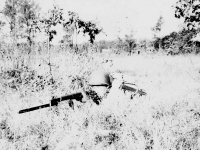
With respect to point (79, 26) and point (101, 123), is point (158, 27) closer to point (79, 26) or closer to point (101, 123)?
point (79, 26)

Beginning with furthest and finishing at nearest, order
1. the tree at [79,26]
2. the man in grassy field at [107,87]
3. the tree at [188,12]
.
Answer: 1. the tree at [79,26]
2. the tree at [188,12]
3. the man in grassy field at [107,87]

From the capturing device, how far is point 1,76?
15.7 feet

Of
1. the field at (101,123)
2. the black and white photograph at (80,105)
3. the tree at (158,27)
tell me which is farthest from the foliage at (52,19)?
the tree at (158,27)

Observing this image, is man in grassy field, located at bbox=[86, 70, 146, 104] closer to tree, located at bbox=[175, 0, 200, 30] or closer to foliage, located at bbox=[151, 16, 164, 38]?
tree, located at bbox=[175, 0, 200, 30]

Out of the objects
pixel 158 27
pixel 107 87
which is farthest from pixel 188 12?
pixel 158 27

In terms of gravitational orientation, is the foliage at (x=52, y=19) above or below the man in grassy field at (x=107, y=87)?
above

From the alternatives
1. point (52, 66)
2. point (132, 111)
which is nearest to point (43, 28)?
point (52, 66)

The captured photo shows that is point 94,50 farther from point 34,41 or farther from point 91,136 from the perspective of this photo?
point 91,136

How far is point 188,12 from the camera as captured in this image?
5.42 meters

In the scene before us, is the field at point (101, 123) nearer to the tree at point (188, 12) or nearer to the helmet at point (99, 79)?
the helmet at point (99, 79)

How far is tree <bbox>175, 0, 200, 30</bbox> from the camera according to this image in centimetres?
532

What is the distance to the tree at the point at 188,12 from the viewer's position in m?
5.32

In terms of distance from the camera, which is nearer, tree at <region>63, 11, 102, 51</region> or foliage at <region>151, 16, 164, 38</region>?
tree at <region>63, 11, 102, 51</region>

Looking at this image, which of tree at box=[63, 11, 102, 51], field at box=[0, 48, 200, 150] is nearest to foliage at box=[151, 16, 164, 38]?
tree at box=[63, 11, 102, 51]
